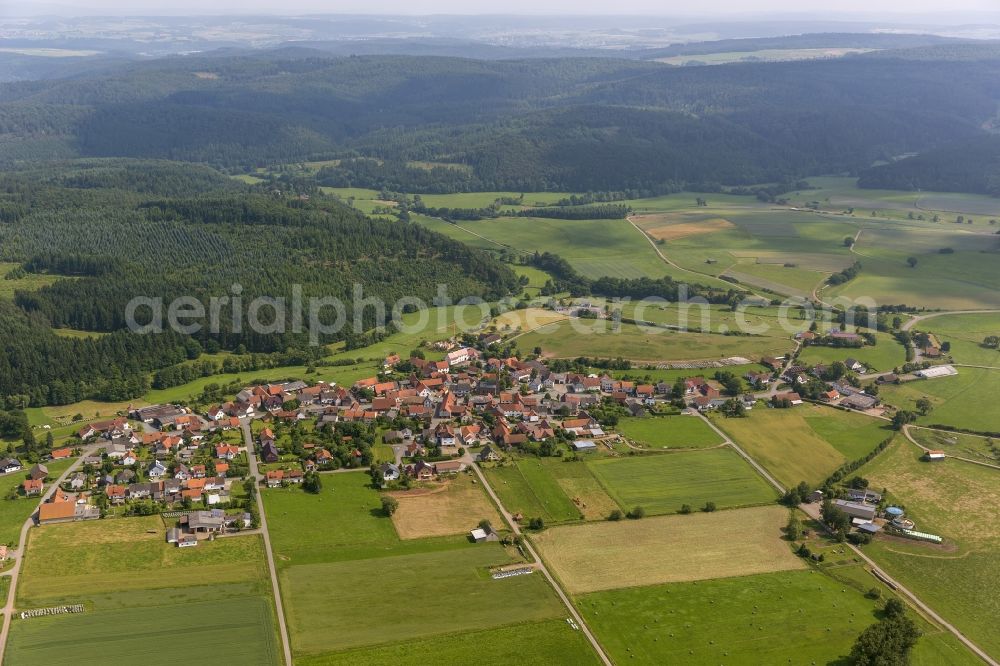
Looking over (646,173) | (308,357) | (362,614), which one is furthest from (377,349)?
(646,173)

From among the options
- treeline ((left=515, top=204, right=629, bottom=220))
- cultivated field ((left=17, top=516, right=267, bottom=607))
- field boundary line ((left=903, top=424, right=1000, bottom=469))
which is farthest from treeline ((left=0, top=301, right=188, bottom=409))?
treeline ((left=515, top=204, right=629, bottom=220))

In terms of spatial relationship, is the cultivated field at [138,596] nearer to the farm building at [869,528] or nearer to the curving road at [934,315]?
the farm building at [869,528]

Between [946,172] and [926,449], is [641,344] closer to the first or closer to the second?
[926,449]

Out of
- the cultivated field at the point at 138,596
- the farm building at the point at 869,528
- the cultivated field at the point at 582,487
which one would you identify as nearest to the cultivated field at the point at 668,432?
the cultivated field at the point at 582,487

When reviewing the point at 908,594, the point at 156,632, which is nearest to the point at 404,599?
the point at 156,632

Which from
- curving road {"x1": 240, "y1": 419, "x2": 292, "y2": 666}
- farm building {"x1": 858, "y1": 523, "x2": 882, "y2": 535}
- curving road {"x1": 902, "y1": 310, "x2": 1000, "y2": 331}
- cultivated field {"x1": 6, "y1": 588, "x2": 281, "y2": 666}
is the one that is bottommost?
curving road {"x1": 902, "y1": 310, "x2": 1000, "y2": 331}

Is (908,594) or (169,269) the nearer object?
(908,594)

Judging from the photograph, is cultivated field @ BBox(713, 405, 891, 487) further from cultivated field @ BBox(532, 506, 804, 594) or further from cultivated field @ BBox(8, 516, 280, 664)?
cultivated field @ BBox(8, 516, 280, 664)
